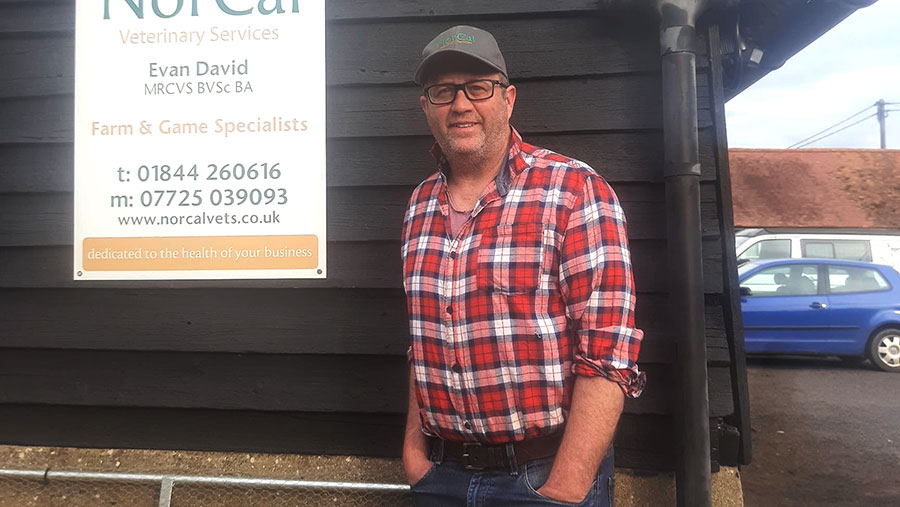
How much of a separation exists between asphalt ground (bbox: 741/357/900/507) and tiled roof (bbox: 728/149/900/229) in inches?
368

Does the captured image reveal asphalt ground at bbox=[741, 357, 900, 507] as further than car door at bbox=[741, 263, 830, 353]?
No

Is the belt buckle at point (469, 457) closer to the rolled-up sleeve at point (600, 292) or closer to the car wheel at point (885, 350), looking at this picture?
the rolled-up sleeve at point (600, 292)

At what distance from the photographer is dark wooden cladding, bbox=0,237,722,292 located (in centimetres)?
248

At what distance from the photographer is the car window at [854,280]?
8625 millimetres

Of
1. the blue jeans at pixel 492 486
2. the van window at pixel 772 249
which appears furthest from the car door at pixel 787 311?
the blue jeans at pixel 492 486

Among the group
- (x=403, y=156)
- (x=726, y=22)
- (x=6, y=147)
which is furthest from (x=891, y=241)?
(x=6, y=147)

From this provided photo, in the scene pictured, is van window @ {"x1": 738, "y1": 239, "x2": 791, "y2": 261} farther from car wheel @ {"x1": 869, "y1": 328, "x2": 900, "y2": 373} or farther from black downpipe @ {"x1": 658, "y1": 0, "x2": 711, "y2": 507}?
black downpipe @ {"x1": 658, "y1": 0, "x2": 711, "y2": 507}

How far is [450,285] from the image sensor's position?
176 centimetres

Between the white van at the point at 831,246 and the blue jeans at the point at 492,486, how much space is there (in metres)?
9.81

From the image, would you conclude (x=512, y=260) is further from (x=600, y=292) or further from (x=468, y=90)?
(x=468, y=90)

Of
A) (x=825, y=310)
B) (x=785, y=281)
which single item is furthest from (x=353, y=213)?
(x=825, y=310)

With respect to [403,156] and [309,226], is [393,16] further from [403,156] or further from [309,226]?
[309,226]

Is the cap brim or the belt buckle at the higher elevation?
the cap brim

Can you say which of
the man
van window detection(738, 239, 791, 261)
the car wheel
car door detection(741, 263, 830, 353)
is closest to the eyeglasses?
the man
